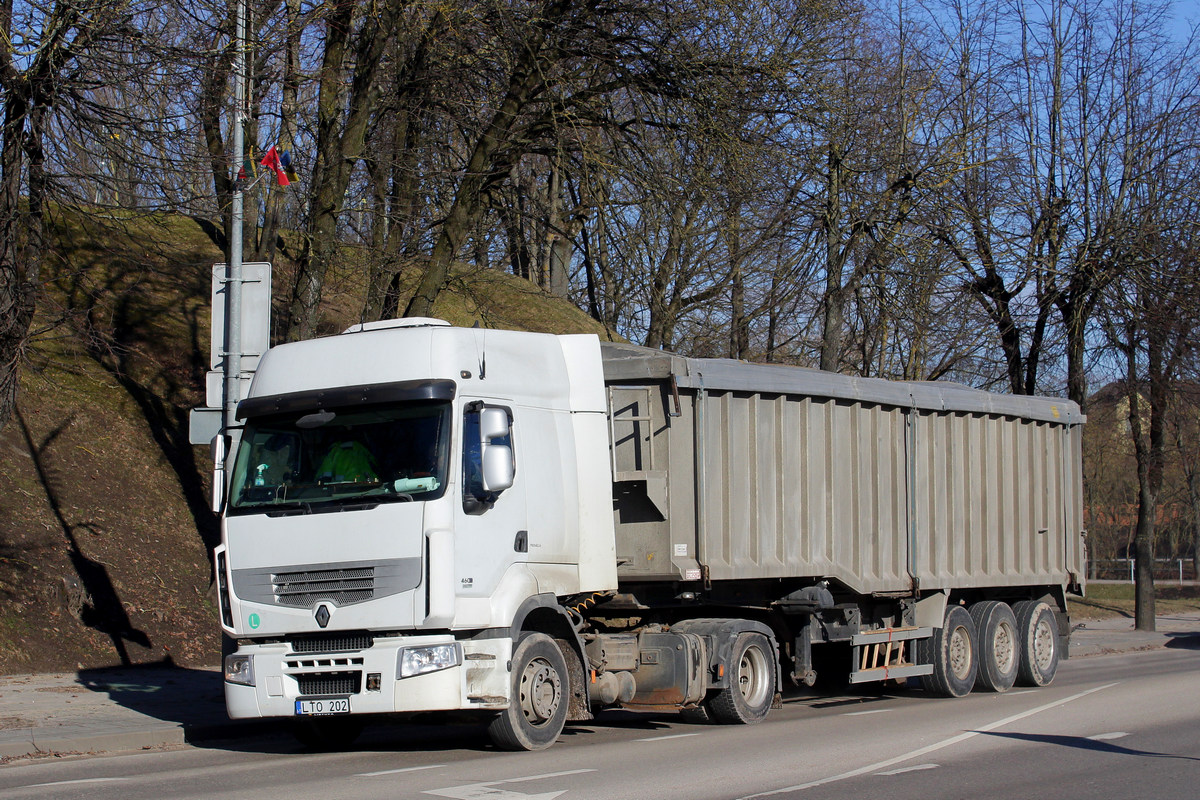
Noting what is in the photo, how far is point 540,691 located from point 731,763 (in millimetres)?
1637

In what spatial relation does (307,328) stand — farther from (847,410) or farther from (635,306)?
(635,306)

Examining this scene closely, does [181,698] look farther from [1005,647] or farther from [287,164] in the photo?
[1005,647]

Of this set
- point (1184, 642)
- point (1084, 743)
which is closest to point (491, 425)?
point (1084, 743)

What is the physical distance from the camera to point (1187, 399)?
2527cm

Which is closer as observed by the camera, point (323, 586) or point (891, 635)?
point (323, 586)

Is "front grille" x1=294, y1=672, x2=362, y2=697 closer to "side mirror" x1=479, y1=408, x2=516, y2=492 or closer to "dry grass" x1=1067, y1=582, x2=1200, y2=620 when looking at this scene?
"side mirror" x1=479, y1=408, x2=516, y2=492

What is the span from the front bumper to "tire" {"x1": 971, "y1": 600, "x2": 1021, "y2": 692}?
321 inches

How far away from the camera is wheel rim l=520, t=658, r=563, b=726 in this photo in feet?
31.0

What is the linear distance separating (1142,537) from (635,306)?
13.1 meters

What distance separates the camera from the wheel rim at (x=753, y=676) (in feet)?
38.6

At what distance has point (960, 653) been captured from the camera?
1482 cm

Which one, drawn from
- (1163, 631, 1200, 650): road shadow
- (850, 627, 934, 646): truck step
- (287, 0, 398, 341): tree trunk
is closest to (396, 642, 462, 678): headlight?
(850, 627, 934, 646): truck step

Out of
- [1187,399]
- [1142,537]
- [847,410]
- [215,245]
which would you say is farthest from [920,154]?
[215,245]

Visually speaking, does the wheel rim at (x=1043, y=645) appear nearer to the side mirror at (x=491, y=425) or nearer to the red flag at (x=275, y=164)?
the side mirror at (x=491, y=425)
